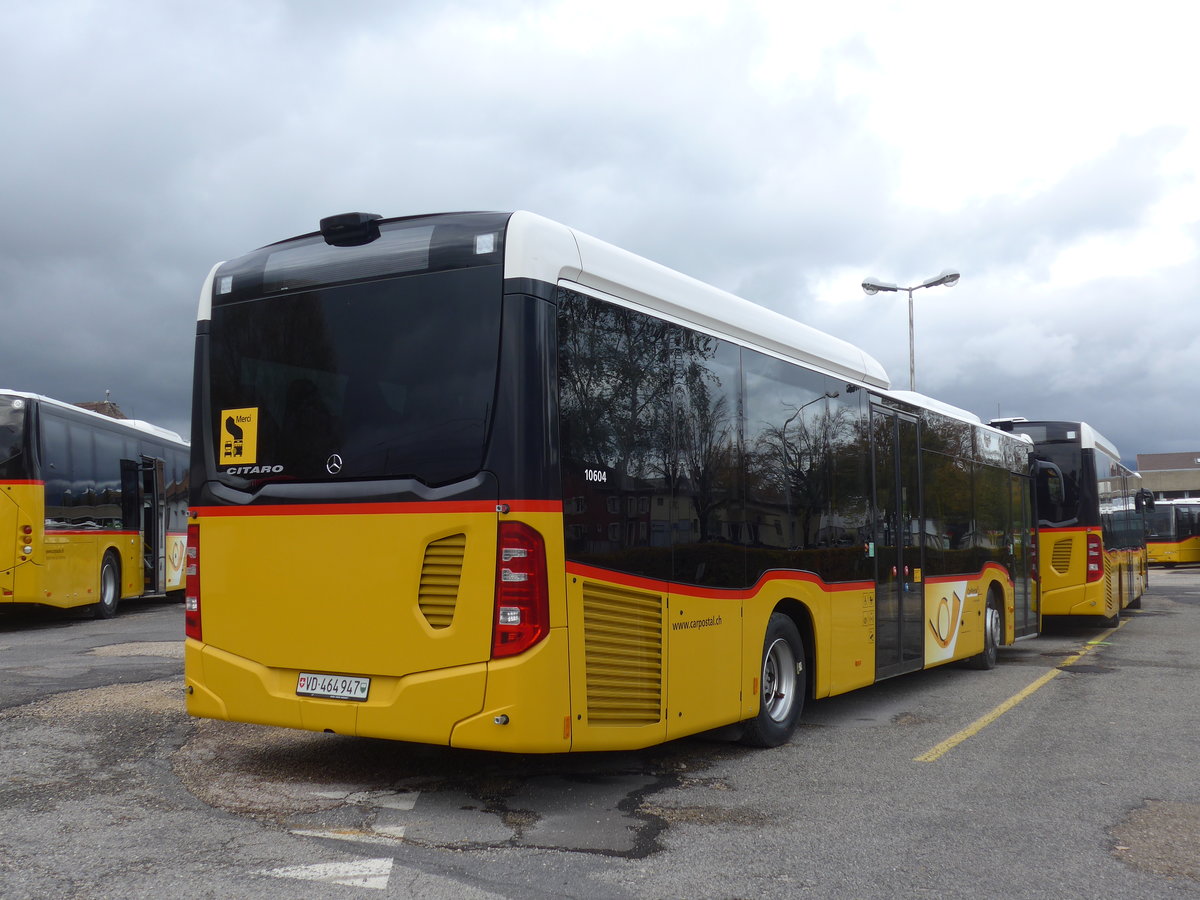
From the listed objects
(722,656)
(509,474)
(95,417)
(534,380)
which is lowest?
(722,656)

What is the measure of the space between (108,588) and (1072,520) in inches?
639

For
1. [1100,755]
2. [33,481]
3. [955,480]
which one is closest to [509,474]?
[1100,755]

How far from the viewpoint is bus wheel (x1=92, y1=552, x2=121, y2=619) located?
1939 centimetres

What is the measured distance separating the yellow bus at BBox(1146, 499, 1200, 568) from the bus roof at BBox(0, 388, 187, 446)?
128ft

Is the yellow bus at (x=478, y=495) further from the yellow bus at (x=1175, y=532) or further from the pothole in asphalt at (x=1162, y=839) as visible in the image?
Answer: the yellow bus at (x=1175, y=532)

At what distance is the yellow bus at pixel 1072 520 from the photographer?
1692 centimetres

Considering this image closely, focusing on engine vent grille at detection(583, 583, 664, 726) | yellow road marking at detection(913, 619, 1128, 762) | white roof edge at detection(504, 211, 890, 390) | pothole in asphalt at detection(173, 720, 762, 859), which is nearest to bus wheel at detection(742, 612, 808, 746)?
pothole in asphalt at detection(173, 720, 762, 859)

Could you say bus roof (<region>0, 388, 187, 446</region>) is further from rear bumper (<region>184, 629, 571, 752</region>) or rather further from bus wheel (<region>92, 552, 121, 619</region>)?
rear bumper (<region>184, 629, 571, 752</region>)

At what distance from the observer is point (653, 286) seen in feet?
21.9

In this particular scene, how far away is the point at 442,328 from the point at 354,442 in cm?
80

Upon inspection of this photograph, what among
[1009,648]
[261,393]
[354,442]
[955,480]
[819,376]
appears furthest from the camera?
[1009,648]

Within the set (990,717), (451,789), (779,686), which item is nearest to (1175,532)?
(990,717)

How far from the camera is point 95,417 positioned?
19734 mm

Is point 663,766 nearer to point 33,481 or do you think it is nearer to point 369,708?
point 369,708
